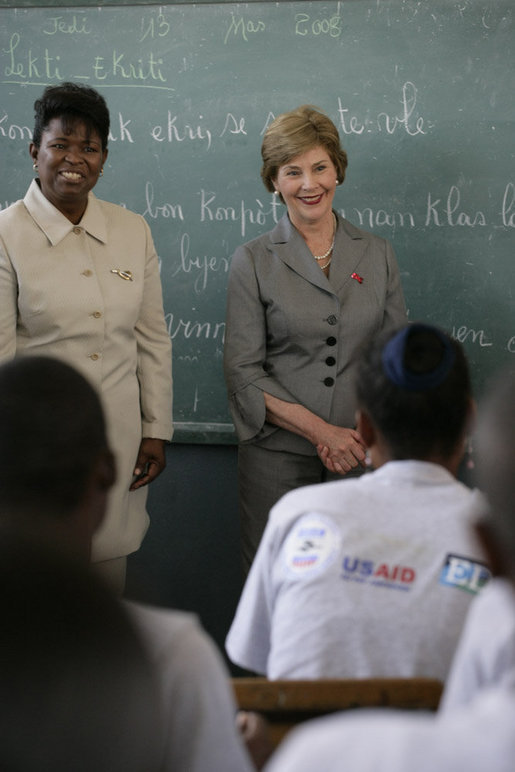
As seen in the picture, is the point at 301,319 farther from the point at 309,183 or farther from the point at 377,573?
the point at 377,573

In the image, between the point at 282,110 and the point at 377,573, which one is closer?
the point at 377,573

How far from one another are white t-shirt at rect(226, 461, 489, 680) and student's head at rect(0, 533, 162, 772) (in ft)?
1.99

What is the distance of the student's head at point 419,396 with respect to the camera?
1505 millimetres

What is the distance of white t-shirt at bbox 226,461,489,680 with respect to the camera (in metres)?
1.35

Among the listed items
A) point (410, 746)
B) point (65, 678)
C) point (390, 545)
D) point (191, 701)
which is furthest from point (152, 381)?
point (410, 746)

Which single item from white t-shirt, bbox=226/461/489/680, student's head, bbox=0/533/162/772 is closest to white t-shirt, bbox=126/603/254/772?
student's head, bbox=0/533/162/772

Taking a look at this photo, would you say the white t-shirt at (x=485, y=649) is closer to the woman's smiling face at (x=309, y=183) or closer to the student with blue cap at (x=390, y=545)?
the student with blue cap at (x=390, y=545)

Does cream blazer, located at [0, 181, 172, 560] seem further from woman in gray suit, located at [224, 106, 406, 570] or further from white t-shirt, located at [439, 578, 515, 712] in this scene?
white t-shirt, located at [439, 578, 515, 712]

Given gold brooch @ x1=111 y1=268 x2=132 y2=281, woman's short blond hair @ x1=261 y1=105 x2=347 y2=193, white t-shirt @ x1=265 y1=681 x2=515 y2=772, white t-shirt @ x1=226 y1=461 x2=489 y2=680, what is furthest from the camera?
woman's short blond hair @ x1=261 y1=105 x2=347 y2=193

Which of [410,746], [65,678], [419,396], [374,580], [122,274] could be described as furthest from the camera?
[122,274]

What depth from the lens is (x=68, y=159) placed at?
98.9 inches

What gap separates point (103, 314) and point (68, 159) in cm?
42

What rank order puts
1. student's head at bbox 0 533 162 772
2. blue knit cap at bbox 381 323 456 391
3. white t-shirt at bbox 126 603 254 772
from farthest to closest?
blue knit cap at bbox 381 323 456 391, white t-shirt at bbox 126 603 254 772, student's head at bbox 0 533 162 772

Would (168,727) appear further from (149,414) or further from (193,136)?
(193,136)
